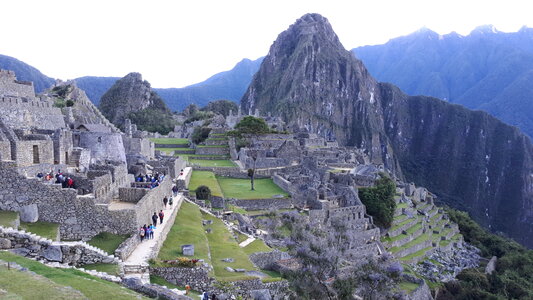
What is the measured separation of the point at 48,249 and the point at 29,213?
2.80 metres

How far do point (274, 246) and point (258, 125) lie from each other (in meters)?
36.8

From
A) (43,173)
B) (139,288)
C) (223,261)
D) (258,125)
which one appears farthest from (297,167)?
(139,288)

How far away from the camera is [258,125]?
205ft

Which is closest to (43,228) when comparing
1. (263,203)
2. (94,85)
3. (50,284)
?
(50,284)

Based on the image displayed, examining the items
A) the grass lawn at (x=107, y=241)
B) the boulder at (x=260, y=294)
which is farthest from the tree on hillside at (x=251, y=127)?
the grass lawn at (x=107, y=241)

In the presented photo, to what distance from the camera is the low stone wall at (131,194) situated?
20344mm

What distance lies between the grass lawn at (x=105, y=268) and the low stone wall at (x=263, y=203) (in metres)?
20.7

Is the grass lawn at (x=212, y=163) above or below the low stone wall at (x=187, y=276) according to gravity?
above

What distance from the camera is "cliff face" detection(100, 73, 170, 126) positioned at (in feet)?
375

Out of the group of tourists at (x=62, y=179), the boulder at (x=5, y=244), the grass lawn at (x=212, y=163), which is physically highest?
the group of tourists at (x=62, y=179)

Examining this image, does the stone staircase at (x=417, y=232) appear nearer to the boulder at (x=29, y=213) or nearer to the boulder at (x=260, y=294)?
the boulder at (x=260, y=294)

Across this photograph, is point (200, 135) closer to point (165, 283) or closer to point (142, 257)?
point (142, 257)

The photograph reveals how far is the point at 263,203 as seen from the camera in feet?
114

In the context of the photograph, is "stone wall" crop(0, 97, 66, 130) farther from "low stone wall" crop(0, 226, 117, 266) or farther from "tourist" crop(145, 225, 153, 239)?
"low stone wall" crop(0, 226, 117, 266)
